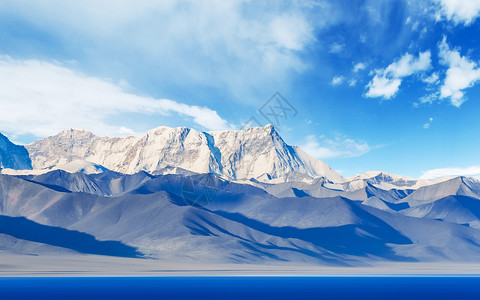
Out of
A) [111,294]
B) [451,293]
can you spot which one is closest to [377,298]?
[451,293]

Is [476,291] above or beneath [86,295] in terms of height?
above

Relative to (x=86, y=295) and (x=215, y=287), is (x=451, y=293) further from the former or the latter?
(x=86, y=295)

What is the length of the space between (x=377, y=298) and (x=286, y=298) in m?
23.5

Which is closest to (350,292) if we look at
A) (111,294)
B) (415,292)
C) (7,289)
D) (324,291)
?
(324,291)

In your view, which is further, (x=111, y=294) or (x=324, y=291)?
(x=324, y=291)

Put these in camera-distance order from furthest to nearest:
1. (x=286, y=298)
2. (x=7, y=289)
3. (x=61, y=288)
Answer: (x=61, y=288) < (x=7, y=289) < (x=286, y=298)

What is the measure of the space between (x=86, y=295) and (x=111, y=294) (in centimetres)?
668

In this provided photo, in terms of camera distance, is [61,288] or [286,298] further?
[61,288]

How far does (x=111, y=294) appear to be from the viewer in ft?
556

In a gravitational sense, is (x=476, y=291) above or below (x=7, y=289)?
above

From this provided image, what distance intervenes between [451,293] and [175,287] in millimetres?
83031

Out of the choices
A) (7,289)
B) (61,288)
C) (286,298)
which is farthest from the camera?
(61,288)

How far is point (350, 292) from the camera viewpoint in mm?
187000

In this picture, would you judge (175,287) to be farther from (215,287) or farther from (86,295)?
(86,295)
